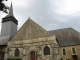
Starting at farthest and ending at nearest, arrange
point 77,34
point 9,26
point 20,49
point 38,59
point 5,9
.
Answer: point 9,26, point 77,34, point 20,49, point 38,59, point 5,9

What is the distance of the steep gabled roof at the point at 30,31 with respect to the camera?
2105cm

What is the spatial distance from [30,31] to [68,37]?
8.88 metres

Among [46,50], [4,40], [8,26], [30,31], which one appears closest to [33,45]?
[46,50]

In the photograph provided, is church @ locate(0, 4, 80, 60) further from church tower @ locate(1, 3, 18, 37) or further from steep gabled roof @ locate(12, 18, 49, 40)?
church tower @ locate(1, 3, 18, 37)

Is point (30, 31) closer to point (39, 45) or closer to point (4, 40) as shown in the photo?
point (39, 45)

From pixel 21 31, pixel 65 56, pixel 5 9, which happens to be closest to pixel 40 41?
pixel 21 31

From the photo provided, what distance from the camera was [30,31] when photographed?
22094 mm

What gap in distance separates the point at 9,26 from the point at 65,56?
625 inches

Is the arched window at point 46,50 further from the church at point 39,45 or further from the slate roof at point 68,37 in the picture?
the slate roof at point 68,37

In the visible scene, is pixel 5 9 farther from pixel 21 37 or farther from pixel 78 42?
pixel 78 42

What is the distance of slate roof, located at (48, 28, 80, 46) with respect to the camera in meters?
22.8

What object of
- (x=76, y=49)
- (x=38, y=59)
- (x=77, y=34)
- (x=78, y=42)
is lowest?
(x=38, y=59)

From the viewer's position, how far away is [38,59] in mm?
19688

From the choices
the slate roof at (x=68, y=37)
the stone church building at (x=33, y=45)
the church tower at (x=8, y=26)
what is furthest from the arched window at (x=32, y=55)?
the church tower at (x=8, y=26)
